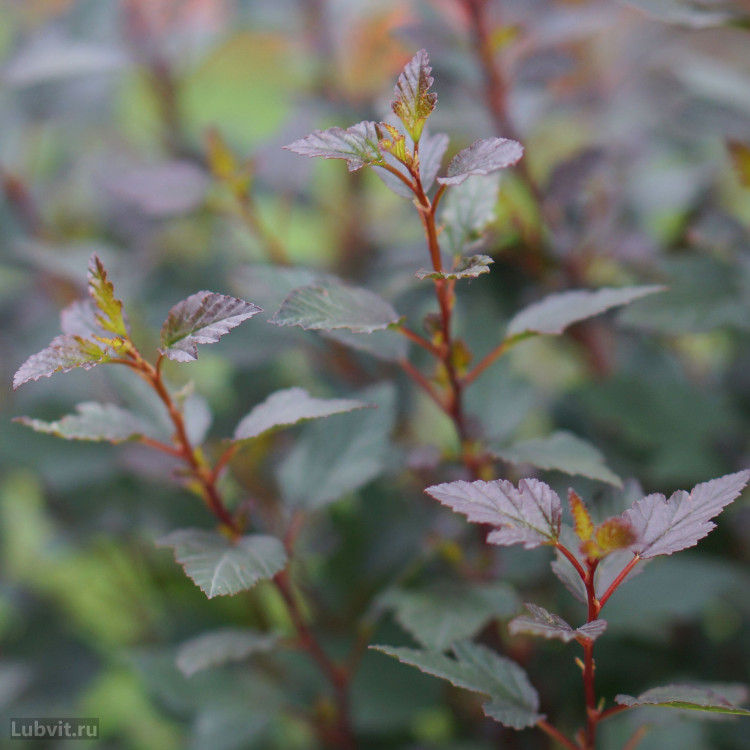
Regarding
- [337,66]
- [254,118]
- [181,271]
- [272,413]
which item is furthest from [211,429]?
[254,118]

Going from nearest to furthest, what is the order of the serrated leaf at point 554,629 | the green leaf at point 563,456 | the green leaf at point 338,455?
the serrated leaf at point 554,629 < the green leaf at point 563,456 < the green leaf at point 338,455

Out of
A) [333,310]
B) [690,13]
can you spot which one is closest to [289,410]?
[333,310]

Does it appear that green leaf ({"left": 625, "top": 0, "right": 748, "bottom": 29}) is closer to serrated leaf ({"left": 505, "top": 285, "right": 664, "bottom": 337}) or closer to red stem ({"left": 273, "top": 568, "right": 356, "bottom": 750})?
serrated leaf ({"left": 505, "top": 285, "right": 664, "bottom": 337})

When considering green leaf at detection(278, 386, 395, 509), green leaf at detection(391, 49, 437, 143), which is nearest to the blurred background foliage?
green leaf at detection(278, 386, 395, 509)

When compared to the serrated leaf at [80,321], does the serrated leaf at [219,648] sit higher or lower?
lower

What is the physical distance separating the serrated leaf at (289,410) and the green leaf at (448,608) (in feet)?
0.59

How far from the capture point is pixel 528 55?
914mm

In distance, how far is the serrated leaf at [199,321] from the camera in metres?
0.45

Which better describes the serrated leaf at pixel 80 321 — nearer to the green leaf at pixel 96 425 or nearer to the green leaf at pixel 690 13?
the green leaf at pixel 96 425

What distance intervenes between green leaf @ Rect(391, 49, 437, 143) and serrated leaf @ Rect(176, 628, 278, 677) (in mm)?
384

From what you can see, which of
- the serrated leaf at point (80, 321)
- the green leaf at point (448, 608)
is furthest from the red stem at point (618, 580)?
the serrated leaf at point (80, 321)

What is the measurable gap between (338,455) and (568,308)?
234 mm

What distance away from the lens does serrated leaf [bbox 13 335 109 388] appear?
1.46 feet

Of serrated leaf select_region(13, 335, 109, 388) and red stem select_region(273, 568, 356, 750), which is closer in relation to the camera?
serrated leaf select_region(13, 335, 109, 388)
